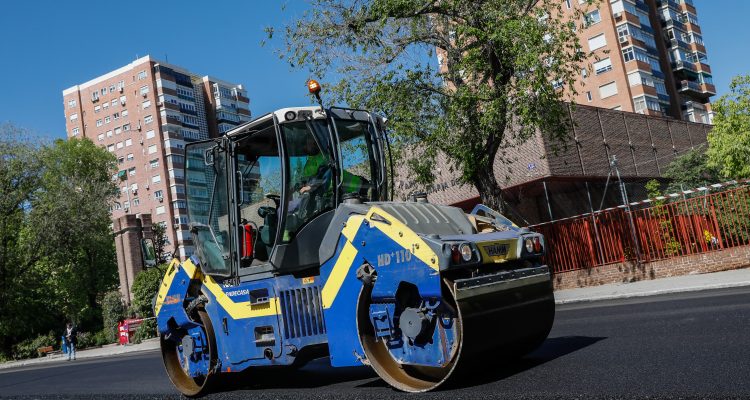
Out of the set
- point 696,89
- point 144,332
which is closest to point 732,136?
point 144,332

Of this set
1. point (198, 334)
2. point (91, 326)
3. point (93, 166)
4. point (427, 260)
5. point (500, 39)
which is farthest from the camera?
point (93, 166)

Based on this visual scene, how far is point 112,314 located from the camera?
37.4 metres

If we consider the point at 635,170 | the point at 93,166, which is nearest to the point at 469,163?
the point at 635,170

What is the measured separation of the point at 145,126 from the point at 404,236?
86707 millimetres

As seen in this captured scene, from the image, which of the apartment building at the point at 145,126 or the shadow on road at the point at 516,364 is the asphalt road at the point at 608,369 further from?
the apartment building at the point at 145,126

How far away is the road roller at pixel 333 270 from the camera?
535cm

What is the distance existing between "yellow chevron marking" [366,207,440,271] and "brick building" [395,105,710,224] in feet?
54.3

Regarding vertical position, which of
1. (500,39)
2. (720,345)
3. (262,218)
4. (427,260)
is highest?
(500,39)

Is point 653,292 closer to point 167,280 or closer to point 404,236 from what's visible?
point 167,280

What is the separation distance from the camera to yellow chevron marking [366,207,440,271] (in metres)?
5.19

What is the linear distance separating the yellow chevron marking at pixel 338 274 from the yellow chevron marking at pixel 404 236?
1.17 feet

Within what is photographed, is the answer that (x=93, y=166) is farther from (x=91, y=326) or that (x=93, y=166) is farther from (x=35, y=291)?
(x=35, y=291)

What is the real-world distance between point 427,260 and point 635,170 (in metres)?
26.2

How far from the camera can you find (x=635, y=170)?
95.4 ft
